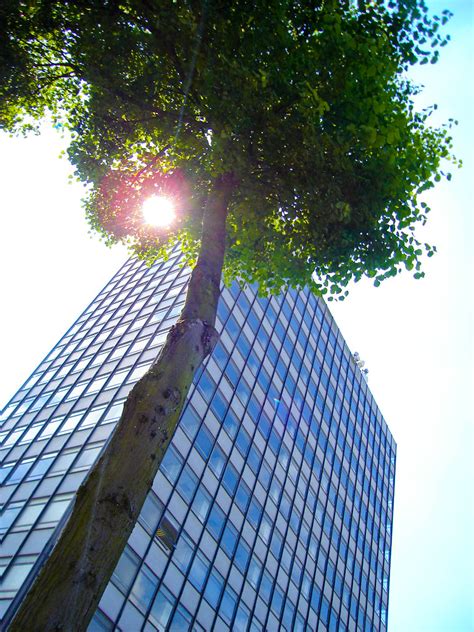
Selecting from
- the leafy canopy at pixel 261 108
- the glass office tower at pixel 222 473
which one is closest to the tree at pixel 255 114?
the leafy canopy at pixel 261 108

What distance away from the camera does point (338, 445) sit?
38.8 meters

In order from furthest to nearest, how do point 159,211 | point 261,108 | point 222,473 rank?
1. point 222,473
2. point 159,211
3. point 261,108

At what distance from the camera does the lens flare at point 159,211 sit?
11.6 metres

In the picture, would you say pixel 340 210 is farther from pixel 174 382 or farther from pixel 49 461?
pixel 49 461

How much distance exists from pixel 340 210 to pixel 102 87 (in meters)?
5.63

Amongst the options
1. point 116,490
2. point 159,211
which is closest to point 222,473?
point 159,211

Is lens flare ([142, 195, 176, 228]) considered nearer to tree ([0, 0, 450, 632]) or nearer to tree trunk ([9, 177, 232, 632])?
tree ([0, 0, 450, 632])

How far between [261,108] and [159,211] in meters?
4.19

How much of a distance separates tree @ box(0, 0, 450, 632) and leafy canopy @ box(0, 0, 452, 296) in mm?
32

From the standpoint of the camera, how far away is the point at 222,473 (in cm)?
2409

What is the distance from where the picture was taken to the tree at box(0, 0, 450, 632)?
8.29 meters

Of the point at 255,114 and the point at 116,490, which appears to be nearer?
the point at 116,490

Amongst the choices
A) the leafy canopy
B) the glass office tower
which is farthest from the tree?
the glass office tower

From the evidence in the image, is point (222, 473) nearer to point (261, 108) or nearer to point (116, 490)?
point (261, 108)
